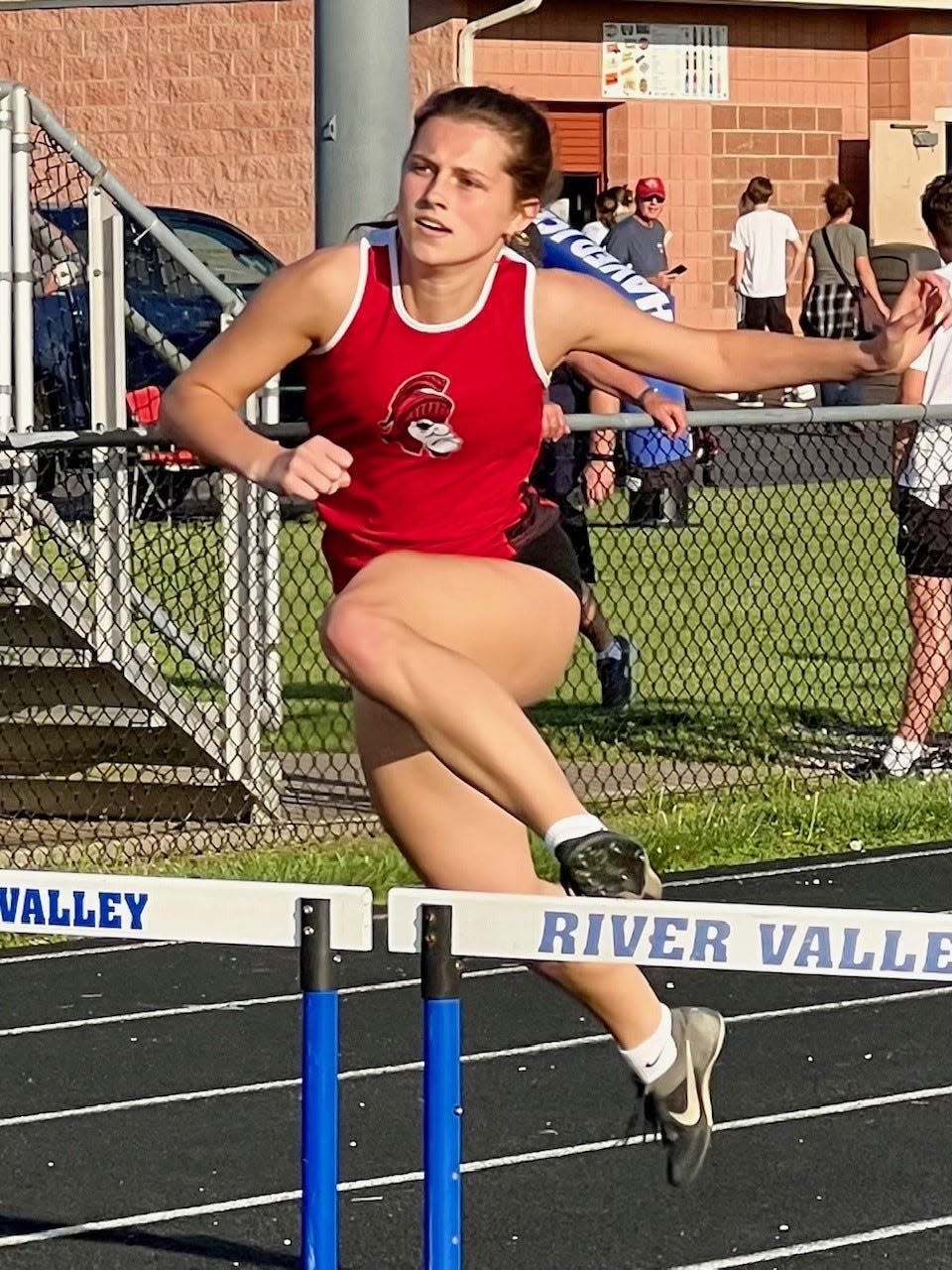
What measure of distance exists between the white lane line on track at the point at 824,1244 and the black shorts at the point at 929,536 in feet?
15.4

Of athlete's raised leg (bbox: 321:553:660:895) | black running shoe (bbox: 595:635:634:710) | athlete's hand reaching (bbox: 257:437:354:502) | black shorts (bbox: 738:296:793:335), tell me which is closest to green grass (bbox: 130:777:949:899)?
black running shoe (bbox: 595:635:634:710)

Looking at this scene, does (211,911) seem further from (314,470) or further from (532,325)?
(532,325)

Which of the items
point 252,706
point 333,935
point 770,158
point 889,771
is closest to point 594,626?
point 889,771

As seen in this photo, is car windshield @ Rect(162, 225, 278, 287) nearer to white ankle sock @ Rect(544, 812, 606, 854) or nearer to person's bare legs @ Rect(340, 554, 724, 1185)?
person's bare legs @ Rect(340, 554, 724, 1185)

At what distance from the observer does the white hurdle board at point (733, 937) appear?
4.00 m

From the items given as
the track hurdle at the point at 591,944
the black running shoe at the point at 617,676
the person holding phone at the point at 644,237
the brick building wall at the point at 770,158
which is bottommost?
the black running shoe at the point at 617,676

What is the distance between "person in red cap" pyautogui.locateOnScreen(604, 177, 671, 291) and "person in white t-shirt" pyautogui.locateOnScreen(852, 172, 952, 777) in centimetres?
1133

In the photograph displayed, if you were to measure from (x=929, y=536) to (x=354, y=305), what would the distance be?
547cm

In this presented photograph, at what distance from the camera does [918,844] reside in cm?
940

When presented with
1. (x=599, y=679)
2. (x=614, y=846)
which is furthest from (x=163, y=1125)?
(x=599, y=679)

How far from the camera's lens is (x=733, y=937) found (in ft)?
13.2

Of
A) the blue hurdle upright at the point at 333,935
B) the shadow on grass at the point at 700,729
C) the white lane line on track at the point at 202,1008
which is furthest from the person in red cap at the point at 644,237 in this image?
the blue hurdle upright at the point at 333,935

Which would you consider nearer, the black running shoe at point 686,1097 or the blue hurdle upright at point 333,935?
the blue hurdle upright at point 333,935

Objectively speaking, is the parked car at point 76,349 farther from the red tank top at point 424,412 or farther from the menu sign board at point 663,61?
the menu sign board at point 663,61
